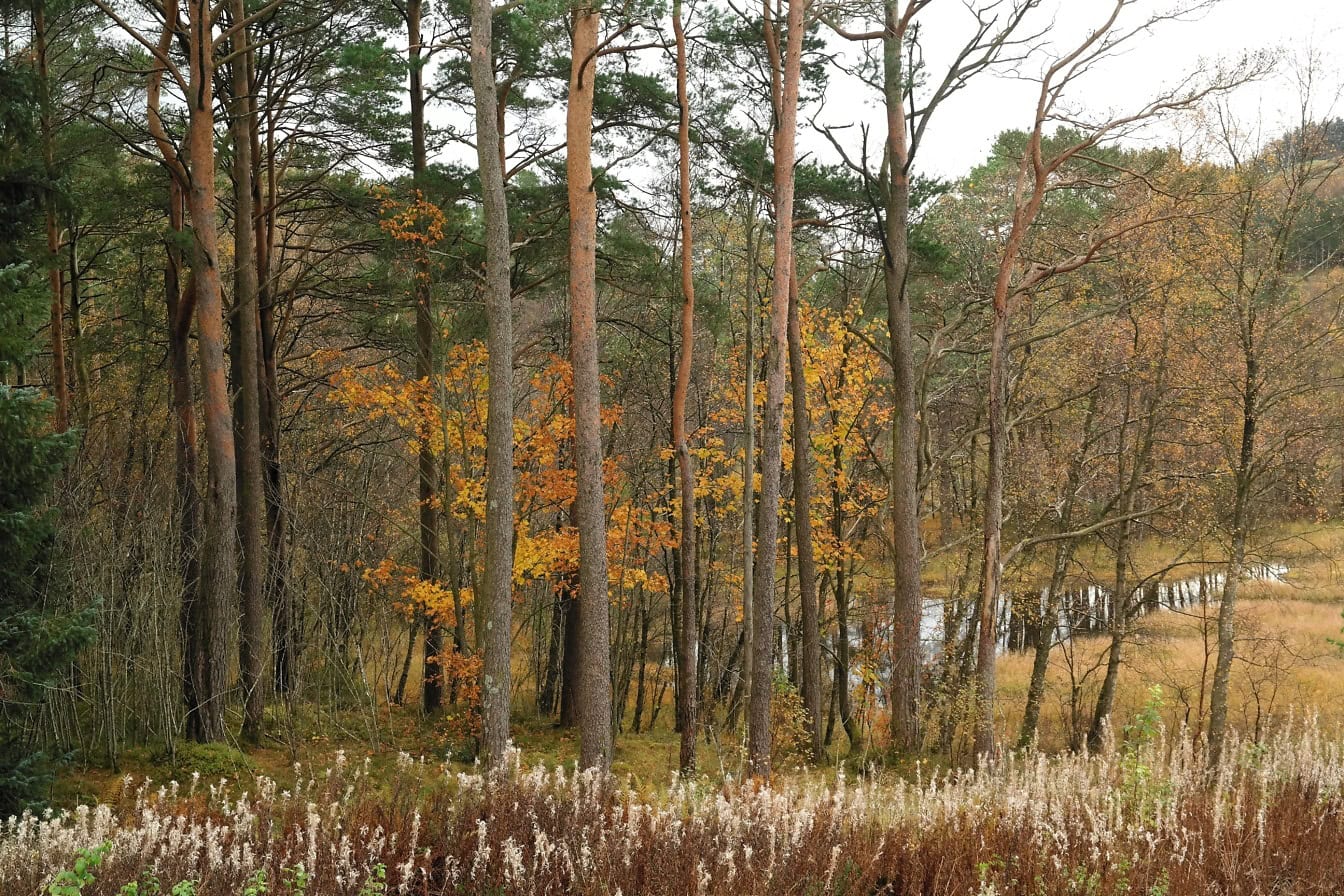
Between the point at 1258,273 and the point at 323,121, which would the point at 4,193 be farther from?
the point at 1258,273

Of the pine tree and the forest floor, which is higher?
the pine tree

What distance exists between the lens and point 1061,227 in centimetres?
1688

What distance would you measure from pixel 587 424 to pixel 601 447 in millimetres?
2947

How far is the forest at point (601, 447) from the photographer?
5406 millimetres

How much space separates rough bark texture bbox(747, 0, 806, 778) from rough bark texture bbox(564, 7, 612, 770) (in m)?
2.06

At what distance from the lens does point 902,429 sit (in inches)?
527

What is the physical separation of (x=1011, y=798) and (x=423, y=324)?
11403 millimetres

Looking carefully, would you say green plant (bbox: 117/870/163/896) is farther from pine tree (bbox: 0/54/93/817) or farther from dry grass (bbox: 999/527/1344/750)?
dry grass (bbox: 999/527/1344/750)

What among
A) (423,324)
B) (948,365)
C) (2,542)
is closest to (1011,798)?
(2,542)

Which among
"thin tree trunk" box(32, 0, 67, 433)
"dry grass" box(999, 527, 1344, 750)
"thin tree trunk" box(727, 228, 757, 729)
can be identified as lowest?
"dry grass" box(999, 527, 1344, 750)

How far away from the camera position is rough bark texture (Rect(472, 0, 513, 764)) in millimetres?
9562

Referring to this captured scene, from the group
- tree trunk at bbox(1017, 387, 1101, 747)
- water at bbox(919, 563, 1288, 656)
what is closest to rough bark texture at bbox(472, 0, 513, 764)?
tree trunk at bbox(1017, 387, 1101, 747)

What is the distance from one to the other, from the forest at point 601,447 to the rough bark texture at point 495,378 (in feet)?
0.16

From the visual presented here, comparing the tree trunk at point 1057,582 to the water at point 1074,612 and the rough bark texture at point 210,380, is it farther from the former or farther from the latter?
the rough bark texture at point 210,380
